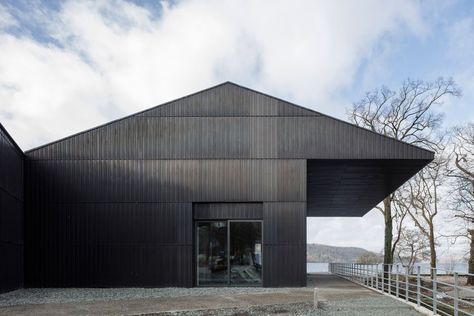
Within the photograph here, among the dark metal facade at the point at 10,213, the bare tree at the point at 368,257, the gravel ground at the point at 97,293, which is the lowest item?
the bare tree at the point at 368,257

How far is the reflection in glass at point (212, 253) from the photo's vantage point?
63.1 feet

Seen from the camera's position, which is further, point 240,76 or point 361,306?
point 240,76

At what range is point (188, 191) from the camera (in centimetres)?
1936

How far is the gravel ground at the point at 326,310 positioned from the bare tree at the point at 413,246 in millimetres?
30597

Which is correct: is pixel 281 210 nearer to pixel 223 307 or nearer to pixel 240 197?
A: pixel 240 197

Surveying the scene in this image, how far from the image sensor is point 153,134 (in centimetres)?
1955

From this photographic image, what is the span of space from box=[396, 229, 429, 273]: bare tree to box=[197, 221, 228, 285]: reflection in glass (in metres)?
27.7

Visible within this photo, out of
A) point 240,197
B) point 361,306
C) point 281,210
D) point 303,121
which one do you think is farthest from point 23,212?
point 361,306

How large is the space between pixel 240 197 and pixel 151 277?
3898 millimetres

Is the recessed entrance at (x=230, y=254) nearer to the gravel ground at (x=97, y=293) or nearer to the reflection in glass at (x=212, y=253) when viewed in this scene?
the reflection in glass at (x=212, y=253)

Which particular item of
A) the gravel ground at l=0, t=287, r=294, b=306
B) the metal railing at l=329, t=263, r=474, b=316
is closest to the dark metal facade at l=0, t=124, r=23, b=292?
the gravel ground at l=0, t=287, r=294, b=306

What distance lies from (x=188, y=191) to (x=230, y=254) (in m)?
2.48

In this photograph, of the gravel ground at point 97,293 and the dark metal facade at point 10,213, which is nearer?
the gravel ground at point 97,293

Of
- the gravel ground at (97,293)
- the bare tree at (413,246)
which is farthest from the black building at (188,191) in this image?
the bare tree at (413,246)
